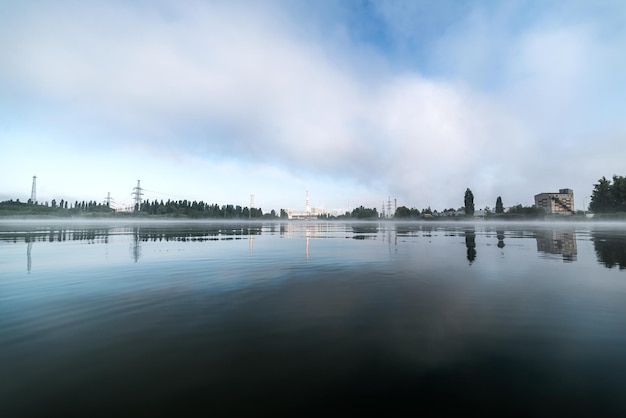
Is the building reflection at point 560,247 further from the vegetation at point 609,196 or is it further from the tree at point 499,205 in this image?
the tree at point 499,205

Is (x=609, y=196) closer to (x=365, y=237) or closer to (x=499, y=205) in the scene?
(x=499, y=205)

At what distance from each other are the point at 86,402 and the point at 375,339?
5871 millimetres

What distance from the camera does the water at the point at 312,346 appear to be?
4664mm

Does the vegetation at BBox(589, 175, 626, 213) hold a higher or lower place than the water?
higher

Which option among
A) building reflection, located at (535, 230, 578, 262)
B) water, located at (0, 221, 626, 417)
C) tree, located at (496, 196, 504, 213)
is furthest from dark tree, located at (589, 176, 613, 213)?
water, located at (0, 221, 626, 417)

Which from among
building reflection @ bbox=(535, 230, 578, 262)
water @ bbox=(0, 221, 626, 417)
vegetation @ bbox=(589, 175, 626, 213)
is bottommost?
water @ bbox=(0, 221, 626, 417)

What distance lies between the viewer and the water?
4.66 meters

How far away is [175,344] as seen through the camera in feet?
22.2

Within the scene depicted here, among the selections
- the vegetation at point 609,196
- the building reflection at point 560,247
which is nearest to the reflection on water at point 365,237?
the building reflection at point 560,247

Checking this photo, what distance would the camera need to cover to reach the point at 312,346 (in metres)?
6.65

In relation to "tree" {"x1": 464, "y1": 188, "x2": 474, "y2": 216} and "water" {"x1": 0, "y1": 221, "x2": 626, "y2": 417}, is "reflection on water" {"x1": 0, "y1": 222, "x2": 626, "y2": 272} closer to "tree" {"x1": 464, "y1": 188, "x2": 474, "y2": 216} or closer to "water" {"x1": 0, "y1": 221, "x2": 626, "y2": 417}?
"water" {"x1": 0, "y1": 221, "x2": 626, "y2": 417}

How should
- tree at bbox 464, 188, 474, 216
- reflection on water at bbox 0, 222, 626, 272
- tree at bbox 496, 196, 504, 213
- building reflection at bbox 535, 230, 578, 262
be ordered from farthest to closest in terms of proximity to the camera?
tree at bbox 464, 188, 474, 216, tree at bbox 496, 196, 504, 213, reflection on water at bbox 0, 222, 626, 272, building reflection at bbox 535, 230, 578, 262

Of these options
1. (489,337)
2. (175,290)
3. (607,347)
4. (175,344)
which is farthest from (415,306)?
(175,290)

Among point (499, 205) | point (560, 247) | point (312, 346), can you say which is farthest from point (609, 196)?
point (312, 346)
